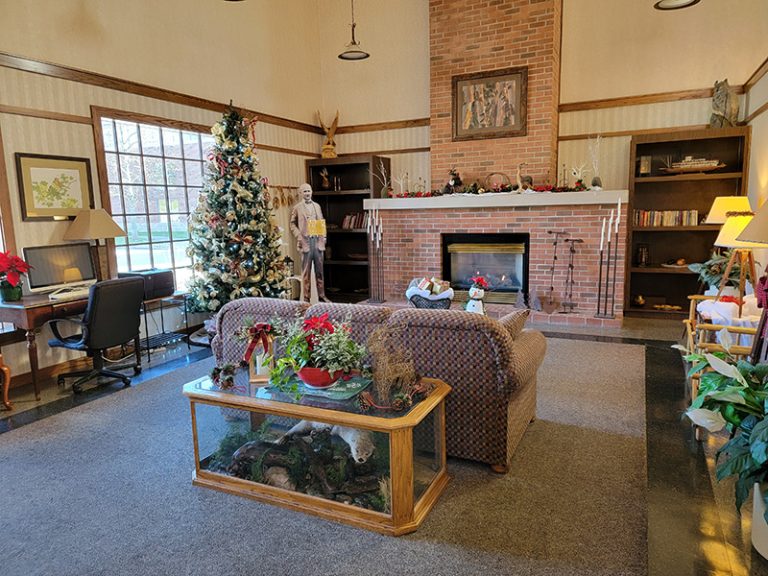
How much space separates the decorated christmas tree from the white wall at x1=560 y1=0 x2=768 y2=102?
14.6ft

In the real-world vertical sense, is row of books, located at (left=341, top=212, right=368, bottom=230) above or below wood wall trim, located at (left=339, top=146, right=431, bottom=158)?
below

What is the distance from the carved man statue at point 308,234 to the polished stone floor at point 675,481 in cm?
→ 271

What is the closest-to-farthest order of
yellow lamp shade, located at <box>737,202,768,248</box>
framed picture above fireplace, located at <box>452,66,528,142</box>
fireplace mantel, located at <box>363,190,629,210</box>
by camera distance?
1. yellow lamp shade, located at <box>737,202,768,248</box>
2. fireplace mantel, located at <box>363,190,629,210</box>
3. framed picture above fireplace, located at <box>452,66,528,142</box>

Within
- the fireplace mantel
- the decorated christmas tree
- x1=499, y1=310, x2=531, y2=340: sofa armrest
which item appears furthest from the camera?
the fireplace mantel

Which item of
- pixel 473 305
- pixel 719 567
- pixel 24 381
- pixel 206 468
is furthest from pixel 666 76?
pixel 24 381

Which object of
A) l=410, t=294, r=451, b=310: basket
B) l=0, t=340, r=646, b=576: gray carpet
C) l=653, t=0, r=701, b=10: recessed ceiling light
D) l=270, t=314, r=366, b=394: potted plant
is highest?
l=653, t=0, r=701, b=10: recessed ceiling light

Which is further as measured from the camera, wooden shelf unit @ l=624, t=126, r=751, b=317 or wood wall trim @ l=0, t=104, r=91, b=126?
wooden shelf unit @ l=624, t=126, r=751, b=317

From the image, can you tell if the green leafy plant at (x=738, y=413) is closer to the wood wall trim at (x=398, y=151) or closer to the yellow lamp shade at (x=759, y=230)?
the yellow lamp shade at (x=759, y=230)

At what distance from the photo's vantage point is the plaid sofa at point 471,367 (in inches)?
110

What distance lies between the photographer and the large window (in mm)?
5555

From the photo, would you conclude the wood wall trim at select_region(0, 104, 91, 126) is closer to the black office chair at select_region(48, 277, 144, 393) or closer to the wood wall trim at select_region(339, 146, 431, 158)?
the black office chair at select_region(48, 277, 144, 393)

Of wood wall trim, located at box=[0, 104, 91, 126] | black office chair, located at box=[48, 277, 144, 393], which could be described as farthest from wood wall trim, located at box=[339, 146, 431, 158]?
black office chair, located at box=[48, 277, 144, 393]

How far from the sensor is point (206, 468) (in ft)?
9.53

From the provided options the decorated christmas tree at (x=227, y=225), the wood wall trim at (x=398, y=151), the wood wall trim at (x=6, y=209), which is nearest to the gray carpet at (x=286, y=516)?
the wood wall trim at (x=6, y=209)
